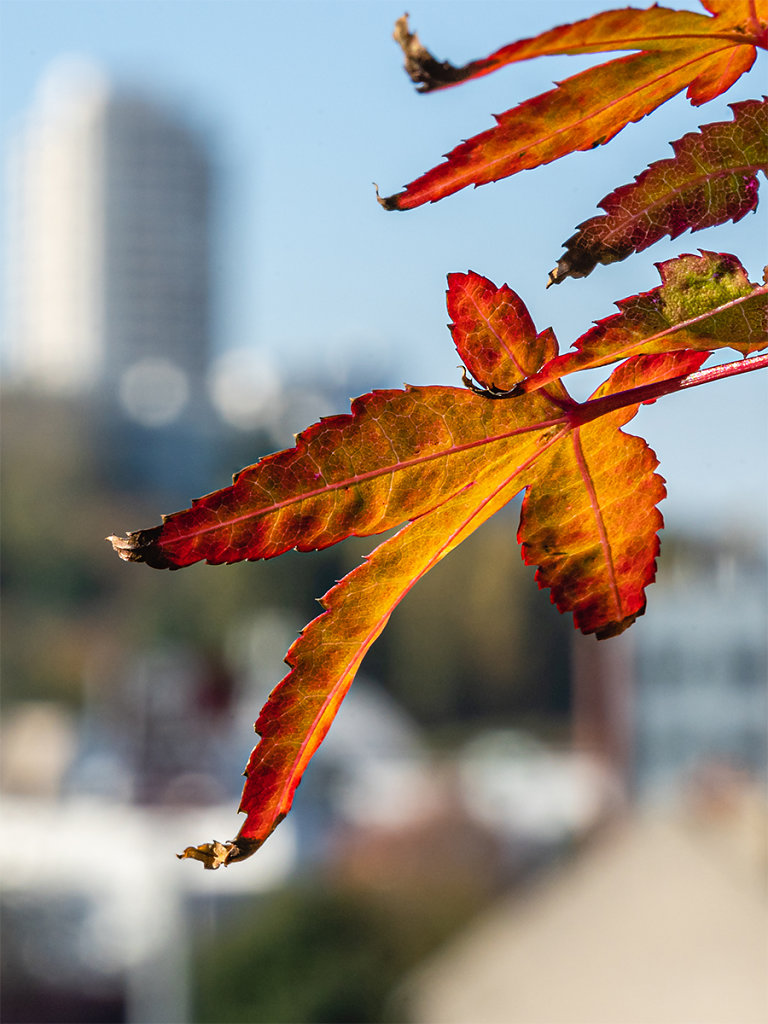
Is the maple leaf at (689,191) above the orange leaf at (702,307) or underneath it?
above

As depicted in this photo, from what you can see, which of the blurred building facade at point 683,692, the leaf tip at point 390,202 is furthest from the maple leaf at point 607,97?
the blurred building facade at point 683,692

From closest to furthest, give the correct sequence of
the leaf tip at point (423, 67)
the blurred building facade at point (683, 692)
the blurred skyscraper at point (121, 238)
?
1. the leaf tip at point (423, 67)
2. the blurred building facade at point (683, 692)
3. the blurred skyscraper at point (121, 238)

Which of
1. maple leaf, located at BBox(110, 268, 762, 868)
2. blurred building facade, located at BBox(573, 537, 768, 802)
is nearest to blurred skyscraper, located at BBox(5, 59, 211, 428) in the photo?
blurred building facade, located at BBox(573, 537, 768, 802)

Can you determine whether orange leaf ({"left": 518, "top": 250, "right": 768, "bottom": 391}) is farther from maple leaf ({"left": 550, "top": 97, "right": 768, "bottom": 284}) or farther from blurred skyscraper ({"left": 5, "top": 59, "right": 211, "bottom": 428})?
blurred skyscraper ({"left": 5, "top": 59, "right": 211, "bottom": 428})

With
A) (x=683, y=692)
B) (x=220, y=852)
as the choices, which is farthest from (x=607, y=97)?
(x=683, y=692)

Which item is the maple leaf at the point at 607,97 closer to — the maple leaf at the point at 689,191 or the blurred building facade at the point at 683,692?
the maple leaf at the point at 689,191

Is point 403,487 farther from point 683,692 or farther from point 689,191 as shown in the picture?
point 683,692
